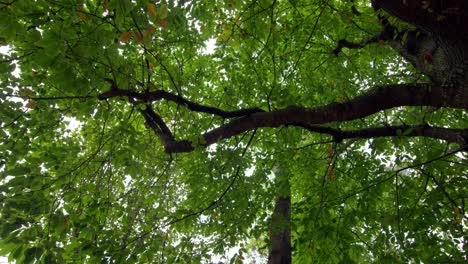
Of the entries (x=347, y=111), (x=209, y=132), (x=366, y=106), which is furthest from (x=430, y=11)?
(x=209, y=132)

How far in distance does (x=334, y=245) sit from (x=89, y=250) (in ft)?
9.43

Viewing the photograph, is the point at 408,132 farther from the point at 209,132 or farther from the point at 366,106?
the point at 209,132

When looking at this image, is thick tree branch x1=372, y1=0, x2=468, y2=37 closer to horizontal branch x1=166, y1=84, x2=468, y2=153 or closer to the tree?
the tree

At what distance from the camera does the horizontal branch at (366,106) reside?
9.81 ft

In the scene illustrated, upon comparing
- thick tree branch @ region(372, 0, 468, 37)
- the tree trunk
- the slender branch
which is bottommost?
the tree trunk

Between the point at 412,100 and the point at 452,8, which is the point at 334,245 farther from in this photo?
the point at 452,8

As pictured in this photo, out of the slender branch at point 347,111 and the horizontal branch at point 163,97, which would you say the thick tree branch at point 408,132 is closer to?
the slender branch at point 347,111

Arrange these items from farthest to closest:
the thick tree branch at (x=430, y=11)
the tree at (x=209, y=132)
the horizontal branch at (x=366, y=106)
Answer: the horizontal branch at (x=366, y=106)
the thick tree branch at (x=430, y=11)
the tree at (x=209, y=132)

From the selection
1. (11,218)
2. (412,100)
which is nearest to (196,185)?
(11,218)

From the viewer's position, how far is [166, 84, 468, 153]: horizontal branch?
2.99 meters

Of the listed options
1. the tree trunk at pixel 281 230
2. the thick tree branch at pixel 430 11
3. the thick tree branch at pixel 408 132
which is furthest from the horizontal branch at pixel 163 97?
the thick tree branch at pixel 430 11

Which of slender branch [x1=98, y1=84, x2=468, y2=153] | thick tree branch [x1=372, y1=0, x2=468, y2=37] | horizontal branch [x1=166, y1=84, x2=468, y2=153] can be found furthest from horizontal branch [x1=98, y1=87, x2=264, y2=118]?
thick tree branch [x1=372, y1=0, x2=468, y2=37]

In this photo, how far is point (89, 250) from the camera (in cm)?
276

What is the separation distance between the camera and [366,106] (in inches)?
127
